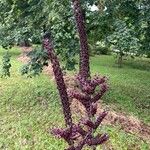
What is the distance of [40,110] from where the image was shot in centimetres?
1183

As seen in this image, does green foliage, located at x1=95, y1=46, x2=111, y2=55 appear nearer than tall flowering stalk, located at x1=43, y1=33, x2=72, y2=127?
No

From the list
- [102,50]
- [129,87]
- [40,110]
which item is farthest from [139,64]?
[40,110]

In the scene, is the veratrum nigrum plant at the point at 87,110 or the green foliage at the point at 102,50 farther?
the green foliage at the point at 102,50

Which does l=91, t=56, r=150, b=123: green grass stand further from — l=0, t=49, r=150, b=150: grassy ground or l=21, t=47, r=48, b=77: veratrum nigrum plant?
l=21, t=47, r=48, b=77: veratrum nigrum plant

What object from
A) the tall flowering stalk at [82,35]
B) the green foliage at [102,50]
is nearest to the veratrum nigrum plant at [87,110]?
the tall flowering stalk at [82,35]

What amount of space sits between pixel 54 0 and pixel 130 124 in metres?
3.56

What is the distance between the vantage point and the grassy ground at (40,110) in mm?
9547

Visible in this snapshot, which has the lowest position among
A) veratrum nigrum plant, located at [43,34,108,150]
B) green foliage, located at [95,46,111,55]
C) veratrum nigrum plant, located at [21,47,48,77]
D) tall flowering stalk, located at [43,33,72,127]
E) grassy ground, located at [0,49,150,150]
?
A: green foliage, located at [95,46,111,55]

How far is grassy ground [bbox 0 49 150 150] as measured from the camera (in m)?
9.55

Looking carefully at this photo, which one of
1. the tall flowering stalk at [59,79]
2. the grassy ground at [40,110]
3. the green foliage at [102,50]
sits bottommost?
the green foliage at [102,50]

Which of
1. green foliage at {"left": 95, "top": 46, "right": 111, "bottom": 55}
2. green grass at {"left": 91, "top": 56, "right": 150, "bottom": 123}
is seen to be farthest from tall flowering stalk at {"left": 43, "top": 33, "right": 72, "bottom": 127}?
green foliage at {"left": 95, "top": 46, "right": 111, "bottom": 55}

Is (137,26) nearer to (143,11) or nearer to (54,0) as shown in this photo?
(143,11)

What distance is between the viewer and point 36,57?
1151 centimetres

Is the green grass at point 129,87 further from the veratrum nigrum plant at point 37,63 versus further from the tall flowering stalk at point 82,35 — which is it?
the tall flowering stalk at point 82,35
